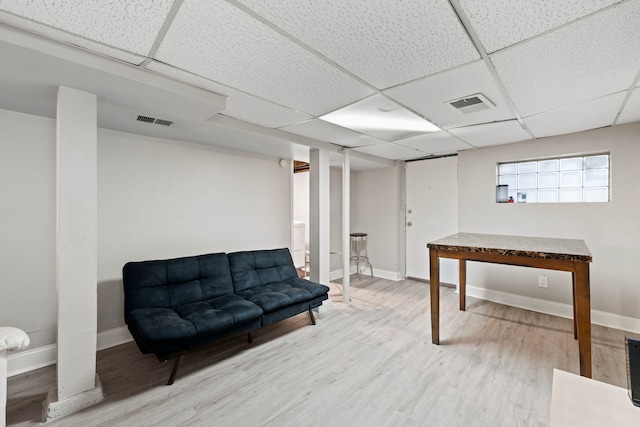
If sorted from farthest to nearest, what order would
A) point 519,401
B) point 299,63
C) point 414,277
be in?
point 414,277 → point 519,401 → point 299,63

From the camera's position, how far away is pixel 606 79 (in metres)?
1.82

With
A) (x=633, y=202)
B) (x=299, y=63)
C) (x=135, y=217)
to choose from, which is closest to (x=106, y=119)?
(x=135, y=217)

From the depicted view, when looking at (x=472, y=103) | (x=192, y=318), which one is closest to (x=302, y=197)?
(x=192, y=318)

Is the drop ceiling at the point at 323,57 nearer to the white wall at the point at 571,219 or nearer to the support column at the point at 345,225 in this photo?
the white wall at the point at 571,219

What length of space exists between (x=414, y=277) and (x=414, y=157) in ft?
6.99

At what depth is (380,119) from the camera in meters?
2.61

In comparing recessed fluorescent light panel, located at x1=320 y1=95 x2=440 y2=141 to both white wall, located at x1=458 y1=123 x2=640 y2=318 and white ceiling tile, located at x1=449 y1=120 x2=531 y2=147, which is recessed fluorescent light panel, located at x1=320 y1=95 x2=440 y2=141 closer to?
white ceiling tile, located at x1=449 y1=120 x2=531 y2=147

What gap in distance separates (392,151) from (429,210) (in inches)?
51.1

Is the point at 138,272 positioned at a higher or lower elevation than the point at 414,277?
higher

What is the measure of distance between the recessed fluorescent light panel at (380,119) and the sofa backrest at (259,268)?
5.84ft

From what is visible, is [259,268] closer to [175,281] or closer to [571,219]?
[175,281]

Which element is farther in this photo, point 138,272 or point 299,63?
point 138,272

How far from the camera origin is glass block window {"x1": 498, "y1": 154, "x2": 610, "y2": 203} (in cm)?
309

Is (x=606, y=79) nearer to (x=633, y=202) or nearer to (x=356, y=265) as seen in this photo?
(x=633, y=202)
